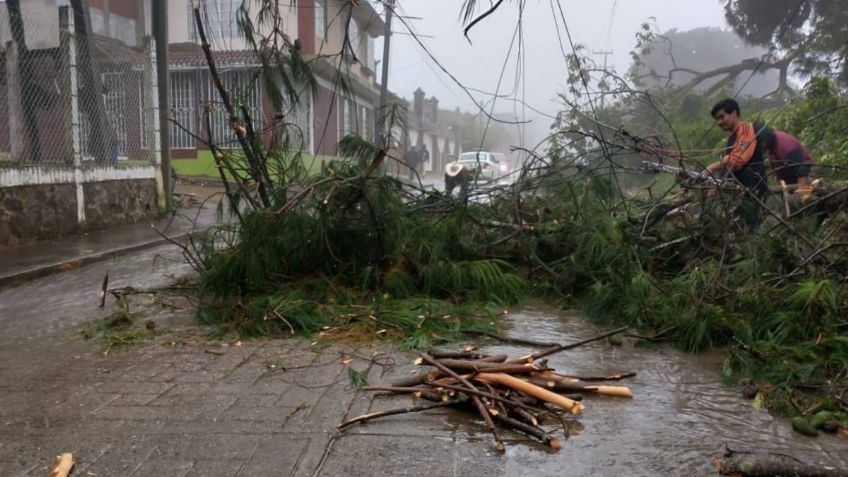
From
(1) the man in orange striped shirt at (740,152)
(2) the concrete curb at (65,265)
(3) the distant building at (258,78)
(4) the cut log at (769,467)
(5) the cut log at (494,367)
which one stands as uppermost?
(3) the distant building at (258,78)

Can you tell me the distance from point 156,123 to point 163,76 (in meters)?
0.85

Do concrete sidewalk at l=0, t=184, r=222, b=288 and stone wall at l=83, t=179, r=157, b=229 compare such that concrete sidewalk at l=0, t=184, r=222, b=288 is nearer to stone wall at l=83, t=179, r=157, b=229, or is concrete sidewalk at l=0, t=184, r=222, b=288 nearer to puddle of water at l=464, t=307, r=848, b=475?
stone wall at l=83, t=179, r=157, b=229

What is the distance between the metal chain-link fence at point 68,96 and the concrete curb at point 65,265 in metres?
1.72

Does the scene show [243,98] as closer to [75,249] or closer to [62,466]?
[62,466]

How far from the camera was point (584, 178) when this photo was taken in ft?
22.3

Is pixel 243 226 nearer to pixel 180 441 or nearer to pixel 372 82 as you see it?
pixel 180 441

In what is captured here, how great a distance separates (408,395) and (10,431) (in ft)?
6.29

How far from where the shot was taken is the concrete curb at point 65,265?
24.0ft

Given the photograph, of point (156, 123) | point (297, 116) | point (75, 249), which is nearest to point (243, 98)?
point (297, 116)

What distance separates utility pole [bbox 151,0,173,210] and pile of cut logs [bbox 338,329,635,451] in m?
9.77

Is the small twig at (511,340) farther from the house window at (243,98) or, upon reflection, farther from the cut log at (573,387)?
the house window at (243,98)

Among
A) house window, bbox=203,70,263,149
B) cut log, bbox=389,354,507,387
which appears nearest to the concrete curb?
house window, bbox=203,70,263,149

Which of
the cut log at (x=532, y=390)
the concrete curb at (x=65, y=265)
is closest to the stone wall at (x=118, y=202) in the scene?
the concrete curb at (x=65, y=265)

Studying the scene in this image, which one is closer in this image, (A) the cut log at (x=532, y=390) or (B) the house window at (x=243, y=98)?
(A) the cut log at (x=532, y=390)
